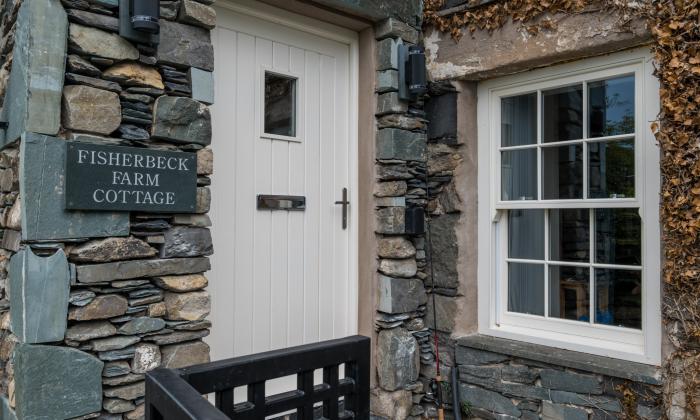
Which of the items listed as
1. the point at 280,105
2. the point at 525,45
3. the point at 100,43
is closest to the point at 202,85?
the point at 100,43

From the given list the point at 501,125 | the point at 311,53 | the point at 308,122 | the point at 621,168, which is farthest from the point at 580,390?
the point at 311,53

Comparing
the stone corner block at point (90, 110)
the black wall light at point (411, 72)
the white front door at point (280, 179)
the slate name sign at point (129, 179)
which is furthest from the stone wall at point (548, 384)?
the stone corner block at point (90, 110)

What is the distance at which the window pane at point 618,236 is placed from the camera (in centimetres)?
267

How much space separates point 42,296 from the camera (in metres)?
2.00

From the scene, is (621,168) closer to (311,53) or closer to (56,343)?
(311,53)

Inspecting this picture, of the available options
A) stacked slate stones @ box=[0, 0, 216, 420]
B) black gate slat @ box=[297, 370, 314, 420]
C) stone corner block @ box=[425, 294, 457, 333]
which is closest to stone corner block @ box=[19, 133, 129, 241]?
stacked slate stones @ box=[0, 0, 216, 420]

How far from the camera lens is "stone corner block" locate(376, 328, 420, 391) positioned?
3.06m

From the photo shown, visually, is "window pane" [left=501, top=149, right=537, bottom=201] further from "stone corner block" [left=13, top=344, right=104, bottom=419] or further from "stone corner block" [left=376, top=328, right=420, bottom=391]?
"stone corner block" [left=13, top=344, right=104, bottom=419]

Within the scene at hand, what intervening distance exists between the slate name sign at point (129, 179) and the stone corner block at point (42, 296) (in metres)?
0.23

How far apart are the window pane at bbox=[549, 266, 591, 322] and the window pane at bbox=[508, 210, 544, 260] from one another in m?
0.14

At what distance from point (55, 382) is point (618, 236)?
2603 mm

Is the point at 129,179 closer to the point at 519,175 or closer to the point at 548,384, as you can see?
the point at 519,175

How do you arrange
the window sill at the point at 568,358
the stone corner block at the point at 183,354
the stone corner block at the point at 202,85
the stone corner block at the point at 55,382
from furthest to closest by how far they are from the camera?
the window sill at the point at 568,358 < the stone corner block at the point at 202,85 < the stone corner block at the point at 183,354 < the stone corner block at the point at 55,382

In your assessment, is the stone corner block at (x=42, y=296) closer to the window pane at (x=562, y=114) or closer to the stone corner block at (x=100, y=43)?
the stone corner block at (x=100, y=43)
